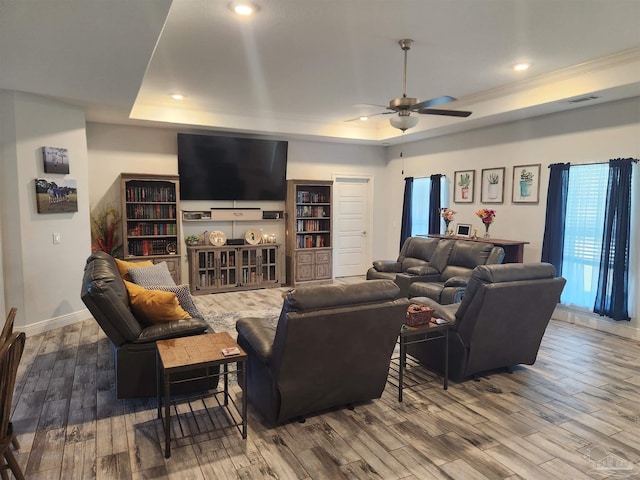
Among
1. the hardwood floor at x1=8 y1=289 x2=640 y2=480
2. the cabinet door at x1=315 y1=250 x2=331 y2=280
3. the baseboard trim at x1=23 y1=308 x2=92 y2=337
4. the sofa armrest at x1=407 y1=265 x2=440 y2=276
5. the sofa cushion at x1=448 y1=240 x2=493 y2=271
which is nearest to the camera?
the hardwood floor at x1=8 y1=289 x2=640 y2=480

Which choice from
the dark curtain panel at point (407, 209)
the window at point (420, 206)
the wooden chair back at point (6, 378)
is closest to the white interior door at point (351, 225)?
the dark curtain panel at point (407, 209)

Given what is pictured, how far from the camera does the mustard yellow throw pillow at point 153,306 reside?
3.12 meters

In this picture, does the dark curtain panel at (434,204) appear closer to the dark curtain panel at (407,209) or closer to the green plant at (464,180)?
the green plant at (464,180)

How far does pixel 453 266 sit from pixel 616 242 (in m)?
1.93

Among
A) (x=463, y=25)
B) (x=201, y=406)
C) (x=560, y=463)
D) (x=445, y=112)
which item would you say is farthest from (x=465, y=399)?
(x=463, y=25)

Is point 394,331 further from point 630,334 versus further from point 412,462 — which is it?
point 630,334

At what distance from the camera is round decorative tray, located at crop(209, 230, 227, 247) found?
6.92 metres

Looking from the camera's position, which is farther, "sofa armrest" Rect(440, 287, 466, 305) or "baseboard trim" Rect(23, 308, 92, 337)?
"sofa armrest" Rect(440, 287, 466, 305)

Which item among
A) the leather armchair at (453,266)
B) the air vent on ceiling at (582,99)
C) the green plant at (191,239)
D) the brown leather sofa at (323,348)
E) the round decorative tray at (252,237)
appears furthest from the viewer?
the round decorative tray at (252,237)

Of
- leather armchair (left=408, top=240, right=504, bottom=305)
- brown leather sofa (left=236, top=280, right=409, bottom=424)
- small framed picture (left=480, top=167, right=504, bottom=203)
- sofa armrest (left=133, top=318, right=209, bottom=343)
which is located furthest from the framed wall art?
small framed picture (left=480, top=167, right=504, bottom=203)

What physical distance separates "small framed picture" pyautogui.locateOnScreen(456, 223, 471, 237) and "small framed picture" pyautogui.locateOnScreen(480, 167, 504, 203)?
48 cm

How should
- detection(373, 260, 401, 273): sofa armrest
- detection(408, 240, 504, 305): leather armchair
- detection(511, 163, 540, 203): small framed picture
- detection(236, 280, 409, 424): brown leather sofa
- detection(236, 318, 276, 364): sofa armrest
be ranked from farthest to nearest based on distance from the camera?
detection(373, 260, 401, 273): sofa armrest, detection(511, 163, 540, 203): small framed picture, detection(408, 240, 504, 305): leather armchair, detection(236, 318, 276, 364): sofa armrest, detection(236, 280, 409, 424): brown leather sofa

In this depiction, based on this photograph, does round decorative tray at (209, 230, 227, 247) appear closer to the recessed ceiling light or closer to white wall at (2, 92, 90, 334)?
white wall at (2, 92, 90, 334)

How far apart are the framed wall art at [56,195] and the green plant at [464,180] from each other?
5799mm
